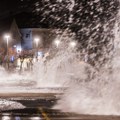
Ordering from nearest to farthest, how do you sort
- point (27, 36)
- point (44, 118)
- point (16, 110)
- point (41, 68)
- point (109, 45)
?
point (44, 118) < point (16, 110) < point (109, 45) < point (41, 68) < point (27, 36)

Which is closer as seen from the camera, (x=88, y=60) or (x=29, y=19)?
(x=88, y=60)

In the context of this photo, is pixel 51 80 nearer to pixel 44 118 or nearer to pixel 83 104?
pixel 83 104

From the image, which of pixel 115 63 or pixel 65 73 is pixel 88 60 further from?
pixel 115 63

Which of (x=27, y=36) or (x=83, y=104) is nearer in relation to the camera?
(x=83, y=104)

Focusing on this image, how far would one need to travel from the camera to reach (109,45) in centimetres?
1680

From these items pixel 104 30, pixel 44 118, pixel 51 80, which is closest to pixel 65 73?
pixel 51 80

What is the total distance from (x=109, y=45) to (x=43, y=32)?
76043mm

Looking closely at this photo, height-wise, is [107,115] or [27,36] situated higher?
[27,36]

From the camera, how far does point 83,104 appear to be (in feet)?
51.9

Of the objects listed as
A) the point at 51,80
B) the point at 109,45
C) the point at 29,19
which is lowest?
the point at 51,80

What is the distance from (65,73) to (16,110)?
1831cm

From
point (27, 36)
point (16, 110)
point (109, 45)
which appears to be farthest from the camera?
point (27, 36)

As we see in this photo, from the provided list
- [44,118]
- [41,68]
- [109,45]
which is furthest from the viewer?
[41,68]

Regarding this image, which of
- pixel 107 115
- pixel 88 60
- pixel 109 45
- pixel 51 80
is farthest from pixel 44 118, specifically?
pixel 88 60
